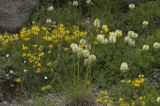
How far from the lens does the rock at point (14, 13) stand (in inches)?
337

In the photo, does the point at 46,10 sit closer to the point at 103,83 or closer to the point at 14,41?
the point at 14,41

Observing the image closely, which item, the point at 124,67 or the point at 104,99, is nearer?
the point at 104,99

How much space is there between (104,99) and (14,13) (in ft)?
8.95

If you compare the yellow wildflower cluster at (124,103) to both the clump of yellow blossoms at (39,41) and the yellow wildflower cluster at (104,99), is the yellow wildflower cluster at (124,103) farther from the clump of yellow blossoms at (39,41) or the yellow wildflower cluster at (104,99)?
the clump of yellow blossoms at (39,41)

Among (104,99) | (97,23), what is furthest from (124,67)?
(97,23)

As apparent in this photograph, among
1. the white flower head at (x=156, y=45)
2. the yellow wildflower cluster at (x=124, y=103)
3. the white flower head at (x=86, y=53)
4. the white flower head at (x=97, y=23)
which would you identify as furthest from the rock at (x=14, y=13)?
the yellow wildflower cluster at (x=124, y=103)

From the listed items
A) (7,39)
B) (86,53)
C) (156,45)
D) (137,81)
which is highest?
(7,39)

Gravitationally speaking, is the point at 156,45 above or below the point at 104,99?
above

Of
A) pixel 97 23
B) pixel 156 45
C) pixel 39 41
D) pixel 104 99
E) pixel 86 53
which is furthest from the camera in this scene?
pixel 97 23

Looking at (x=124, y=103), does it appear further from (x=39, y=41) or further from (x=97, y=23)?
(x=39, y=41)

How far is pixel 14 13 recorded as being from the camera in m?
8.65

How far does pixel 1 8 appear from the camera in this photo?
8.62 m

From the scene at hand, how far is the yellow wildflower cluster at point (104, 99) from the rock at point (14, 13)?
2.40m

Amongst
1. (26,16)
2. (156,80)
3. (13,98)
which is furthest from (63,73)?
(26,16)
